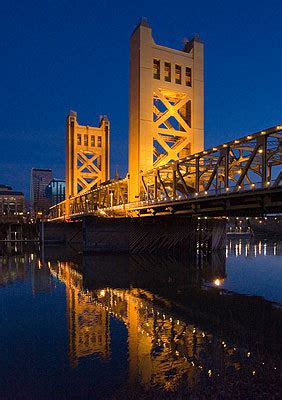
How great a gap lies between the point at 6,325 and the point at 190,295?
30.6 ft

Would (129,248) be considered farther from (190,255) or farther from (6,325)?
(6,325)

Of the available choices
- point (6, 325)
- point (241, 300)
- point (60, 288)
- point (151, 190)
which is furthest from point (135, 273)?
point (151, 190)

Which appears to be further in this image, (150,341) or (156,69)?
Answer: (156,69)

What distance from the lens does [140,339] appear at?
11688 mm

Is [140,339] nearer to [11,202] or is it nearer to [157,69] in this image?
[157,69]

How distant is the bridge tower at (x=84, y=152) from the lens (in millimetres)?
90438

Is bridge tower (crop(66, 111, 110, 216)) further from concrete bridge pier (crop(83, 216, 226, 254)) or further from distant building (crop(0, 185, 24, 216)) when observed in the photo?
distant building (crop(0, 185, 24, 216))

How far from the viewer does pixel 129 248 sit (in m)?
42.5

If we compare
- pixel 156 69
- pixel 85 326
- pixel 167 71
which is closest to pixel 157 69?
pixel 156 69

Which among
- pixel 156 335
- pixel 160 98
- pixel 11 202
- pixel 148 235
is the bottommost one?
pixel 156 335

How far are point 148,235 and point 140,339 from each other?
3217 centimetres

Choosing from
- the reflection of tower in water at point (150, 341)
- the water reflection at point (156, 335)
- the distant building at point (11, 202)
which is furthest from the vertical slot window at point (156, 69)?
the distant building at point (11, 202)

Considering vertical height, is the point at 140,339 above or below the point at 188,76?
below

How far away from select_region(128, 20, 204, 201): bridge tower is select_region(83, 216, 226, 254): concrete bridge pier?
3690 mm
